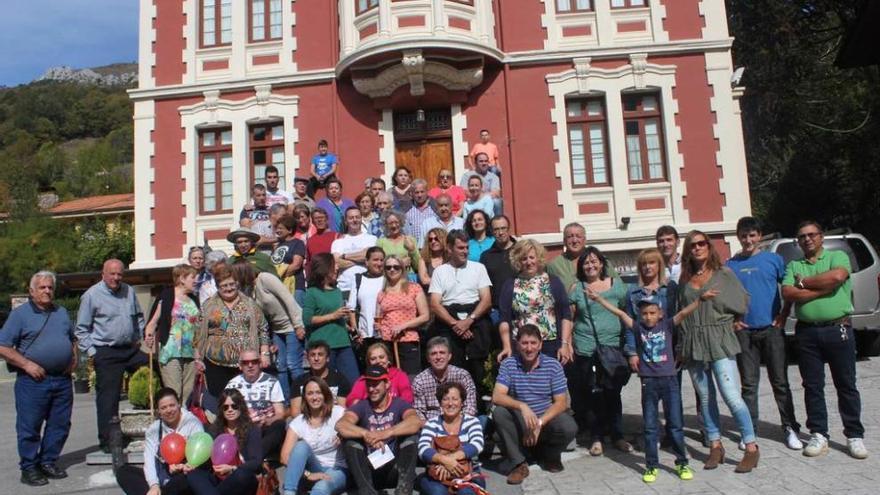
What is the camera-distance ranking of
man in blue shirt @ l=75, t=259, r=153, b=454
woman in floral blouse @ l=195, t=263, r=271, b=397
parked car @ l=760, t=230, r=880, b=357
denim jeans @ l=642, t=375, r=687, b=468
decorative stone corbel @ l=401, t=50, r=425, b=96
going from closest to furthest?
denim jeans @ l=642, t=375, r=687, b=468 → woman in floral blouse @ l=195, t=263, r=271, b=397 → man in blue shirt @ l=75, t=259, r=153, b=454 → parked car @ l=760, t=230, r=880, b=357 → decorative stone corbel @ l=401, t=50, r=425, b=96

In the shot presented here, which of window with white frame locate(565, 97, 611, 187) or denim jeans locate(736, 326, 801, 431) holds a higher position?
window with white frame locate(565, 97, 611, 187)

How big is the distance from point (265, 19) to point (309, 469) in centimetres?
1196

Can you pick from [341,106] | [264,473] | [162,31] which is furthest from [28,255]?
[264,473]

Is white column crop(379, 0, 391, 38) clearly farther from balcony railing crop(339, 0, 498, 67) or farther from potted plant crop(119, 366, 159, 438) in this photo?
potted plant crop(119, 366, 159, 438)

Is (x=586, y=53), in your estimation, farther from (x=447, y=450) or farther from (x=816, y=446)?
(x=447, y=450)

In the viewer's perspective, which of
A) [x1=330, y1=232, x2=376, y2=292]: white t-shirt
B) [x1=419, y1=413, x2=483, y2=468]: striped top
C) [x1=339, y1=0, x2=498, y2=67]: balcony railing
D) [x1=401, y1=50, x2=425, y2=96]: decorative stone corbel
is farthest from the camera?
[x1=339, y1=0, x2=498, y2=67]: balcony railing

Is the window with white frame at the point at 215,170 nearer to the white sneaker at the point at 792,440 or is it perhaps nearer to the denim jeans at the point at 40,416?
the denim jeans at the point at 40,416

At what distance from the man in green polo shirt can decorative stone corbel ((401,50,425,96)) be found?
28.9ft

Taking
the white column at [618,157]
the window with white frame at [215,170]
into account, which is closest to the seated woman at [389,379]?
the white column at [618,157]

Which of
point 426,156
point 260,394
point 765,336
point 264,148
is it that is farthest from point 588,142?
point 260,394

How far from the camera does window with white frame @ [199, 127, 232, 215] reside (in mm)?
15047

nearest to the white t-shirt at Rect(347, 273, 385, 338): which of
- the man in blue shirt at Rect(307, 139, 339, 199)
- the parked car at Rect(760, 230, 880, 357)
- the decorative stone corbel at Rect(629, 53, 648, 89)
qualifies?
the man in blue shirt at Rect(307, 139, 339, 199)

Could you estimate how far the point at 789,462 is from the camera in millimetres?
5918

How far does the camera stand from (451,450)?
560 cm
